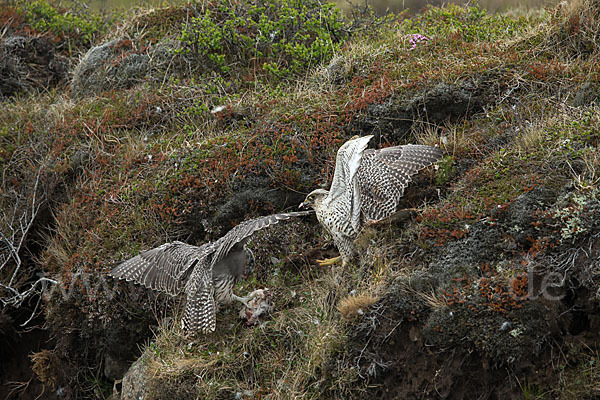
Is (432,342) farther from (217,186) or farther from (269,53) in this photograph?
(269,53)

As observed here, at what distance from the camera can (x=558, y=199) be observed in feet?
15.8

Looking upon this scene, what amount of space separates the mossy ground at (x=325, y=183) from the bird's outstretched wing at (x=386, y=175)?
241 millimetres

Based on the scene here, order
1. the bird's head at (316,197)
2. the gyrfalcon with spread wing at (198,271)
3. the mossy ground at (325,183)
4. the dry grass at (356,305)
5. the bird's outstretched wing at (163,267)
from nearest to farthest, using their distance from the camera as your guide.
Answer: the mossy ground at (325,183)
the dry grass at (356,305)
the gyrfalcon with spread wing at (198,271)
the bird's head at (316,197)
the bird's outstretched wing at (163,267)

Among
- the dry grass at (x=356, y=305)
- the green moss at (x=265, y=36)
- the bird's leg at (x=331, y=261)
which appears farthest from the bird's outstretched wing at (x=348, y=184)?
the green moss at (x=265, y=36)

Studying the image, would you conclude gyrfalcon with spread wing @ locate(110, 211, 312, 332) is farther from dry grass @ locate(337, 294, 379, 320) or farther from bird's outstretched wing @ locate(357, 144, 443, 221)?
dry grass @ locate(337, 294, 379, 320)

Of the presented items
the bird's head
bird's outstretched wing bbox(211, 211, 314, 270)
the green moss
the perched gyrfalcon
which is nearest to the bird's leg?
the perched gyrfalcon

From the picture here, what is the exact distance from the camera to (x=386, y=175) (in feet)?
18.7

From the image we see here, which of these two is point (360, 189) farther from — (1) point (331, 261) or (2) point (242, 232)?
(2) point (242, 232)

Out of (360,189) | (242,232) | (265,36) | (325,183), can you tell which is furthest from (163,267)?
(265,36)

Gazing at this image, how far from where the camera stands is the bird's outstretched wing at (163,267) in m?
5.90

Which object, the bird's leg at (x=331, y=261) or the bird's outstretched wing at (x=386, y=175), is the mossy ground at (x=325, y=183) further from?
the bird's outstretched wing at (x=386, y=175)

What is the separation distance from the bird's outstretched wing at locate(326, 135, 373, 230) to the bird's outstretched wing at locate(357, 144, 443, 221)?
139 millimetres

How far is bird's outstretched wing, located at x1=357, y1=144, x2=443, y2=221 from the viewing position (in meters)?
5.57

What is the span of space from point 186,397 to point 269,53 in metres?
5.12
